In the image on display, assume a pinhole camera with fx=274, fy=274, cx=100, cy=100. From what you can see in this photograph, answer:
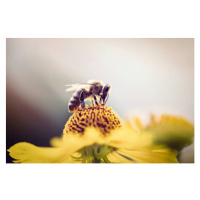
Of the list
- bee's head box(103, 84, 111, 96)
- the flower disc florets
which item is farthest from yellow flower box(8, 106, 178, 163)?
bee's head box(103, 84, 111, 96)

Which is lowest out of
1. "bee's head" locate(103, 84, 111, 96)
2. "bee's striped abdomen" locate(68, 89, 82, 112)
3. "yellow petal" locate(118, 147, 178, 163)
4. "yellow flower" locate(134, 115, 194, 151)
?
"yellow petal" locate(118, 147, 178, 163)

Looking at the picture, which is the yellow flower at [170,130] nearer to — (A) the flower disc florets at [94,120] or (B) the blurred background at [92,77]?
(B) the blurred background at [92,77]

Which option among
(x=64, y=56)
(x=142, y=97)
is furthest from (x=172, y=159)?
(x=64, y=56)

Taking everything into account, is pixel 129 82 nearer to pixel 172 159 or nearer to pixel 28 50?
pixel 172 159

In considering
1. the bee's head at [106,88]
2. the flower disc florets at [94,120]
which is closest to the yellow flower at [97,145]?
the flower disc florets at [94,120]

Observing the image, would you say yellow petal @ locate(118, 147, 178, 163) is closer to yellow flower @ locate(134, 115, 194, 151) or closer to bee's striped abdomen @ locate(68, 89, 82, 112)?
yellow flower @ locate(134, 115, 194, 151)

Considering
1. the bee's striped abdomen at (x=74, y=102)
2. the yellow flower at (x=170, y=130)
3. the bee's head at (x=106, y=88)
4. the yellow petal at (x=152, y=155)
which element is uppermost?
the bee's head at (x=106, y=88)
